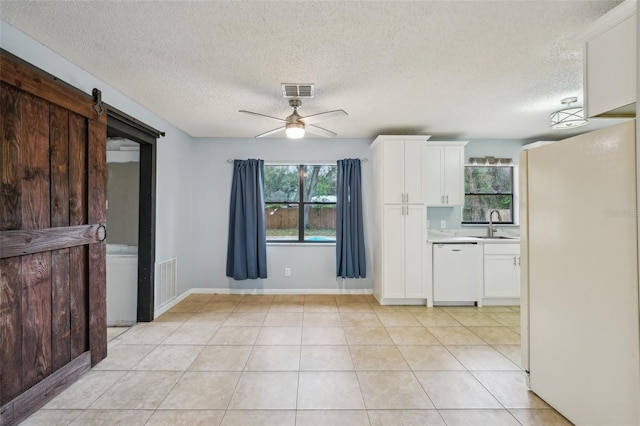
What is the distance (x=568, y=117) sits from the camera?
3.17 metres

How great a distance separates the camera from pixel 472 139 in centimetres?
464

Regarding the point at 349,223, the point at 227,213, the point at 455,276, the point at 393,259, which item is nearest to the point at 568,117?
the point at 455,276

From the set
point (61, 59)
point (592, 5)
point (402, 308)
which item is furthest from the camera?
point (402, 308)

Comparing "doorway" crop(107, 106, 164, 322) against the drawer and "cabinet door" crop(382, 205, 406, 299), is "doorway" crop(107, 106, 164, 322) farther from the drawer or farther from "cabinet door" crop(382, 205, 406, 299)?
the drawer

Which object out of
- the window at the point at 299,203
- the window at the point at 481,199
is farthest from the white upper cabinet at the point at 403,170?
the window at the point at 481,199

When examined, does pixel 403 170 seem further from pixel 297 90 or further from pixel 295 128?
pixel 297 90

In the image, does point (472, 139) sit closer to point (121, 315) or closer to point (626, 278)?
point (626, 278)

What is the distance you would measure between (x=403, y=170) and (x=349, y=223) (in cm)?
109

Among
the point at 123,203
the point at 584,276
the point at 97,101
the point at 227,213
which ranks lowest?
the point at 584,276

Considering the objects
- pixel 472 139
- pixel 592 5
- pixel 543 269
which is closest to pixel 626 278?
pixel 543 269

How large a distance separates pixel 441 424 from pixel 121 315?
347 centimetres

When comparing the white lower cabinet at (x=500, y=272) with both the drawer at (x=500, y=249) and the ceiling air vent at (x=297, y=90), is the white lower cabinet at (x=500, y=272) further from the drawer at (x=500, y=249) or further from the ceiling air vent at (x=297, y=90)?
A: the ceiling air vent at (x=297, y=90)

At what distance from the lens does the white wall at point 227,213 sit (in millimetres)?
4551

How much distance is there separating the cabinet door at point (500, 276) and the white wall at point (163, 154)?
426 cm
